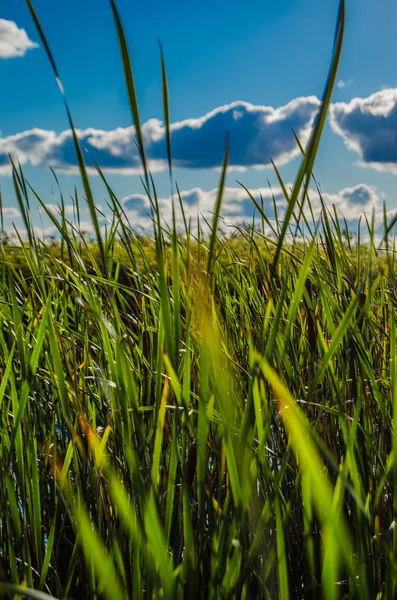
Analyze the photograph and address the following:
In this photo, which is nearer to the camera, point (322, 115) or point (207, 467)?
Result: point (322, 115)

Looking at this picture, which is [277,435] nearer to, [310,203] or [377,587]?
[377,587]

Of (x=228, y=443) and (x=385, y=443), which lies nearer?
(x=228, y=443)

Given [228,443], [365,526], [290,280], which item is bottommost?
[365,526]

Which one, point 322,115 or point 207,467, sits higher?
point 322,115

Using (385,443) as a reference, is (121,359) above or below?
above

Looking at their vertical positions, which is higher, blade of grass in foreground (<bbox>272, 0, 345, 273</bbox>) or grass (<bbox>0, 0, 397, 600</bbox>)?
blade of grass in foreground (<bbox>272, 0, 345, 273</bbox>)

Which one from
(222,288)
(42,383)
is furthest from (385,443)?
(42,383)

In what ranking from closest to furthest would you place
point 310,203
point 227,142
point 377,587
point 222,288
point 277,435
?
point 227,142
point 377,587
point 277,435
point 310,203
point 222,288

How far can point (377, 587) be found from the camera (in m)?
0.91

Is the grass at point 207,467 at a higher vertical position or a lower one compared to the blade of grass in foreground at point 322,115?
lower

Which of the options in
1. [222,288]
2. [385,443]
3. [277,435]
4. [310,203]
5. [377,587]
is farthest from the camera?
[222,288]

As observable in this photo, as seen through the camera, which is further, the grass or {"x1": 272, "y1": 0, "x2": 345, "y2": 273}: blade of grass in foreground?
the grass

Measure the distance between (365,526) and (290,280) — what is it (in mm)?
772

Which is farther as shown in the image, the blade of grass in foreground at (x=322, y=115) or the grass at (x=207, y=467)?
Result: the grass at (x=207, y=467)
